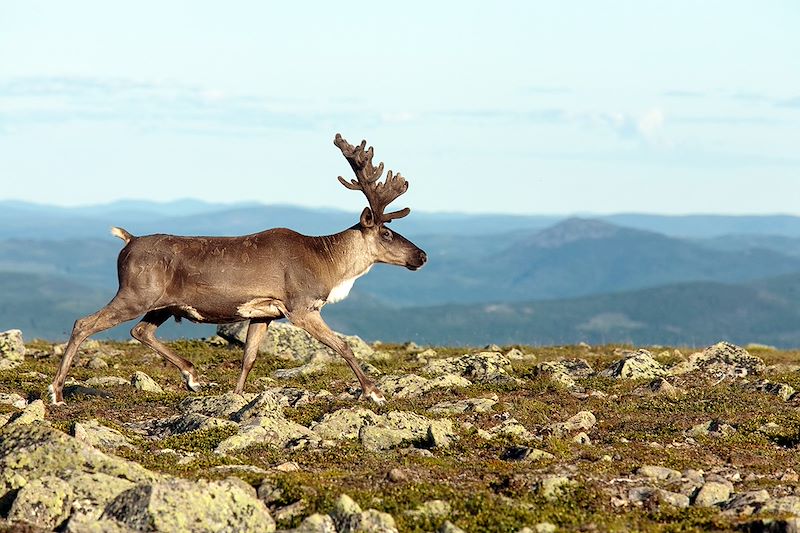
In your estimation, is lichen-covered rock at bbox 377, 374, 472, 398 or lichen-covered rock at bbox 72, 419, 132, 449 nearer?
lichen-covered rock at bbox 72, 419, 132, 449

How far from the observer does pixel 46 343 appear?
32.2 meters

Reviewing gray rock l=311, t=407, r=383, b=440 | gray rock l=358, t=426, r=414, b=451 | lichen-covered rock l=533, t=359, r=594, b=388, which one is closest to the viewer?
gray rock l=358, t=426, r=414, b=451

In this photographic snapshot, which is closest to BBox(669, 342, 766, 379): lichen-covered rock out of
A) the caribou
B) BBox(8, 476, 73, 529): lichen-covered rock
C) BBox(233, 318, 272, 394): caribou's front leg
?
the caribou

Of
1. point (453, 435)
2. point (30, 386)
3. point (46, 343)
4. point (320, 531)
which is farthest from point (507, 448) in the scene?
point (46, 343)

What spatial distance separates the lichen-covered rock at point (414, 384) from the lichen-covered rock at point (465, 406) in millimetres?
1461

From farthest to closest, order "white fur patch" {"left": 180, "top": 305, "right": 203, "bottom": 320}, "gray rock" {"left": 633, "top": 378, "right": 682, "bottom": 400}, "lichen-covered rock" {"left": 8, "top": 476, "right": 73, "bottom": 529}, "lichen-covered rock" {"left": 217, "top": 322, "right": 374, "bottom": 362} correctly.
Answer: "lichen-covered rock" {"left": 217, "top": 322, "right": 374, "bottom": 362} → "gray rock" {"left": 633, "top": 378, "right": 682, "bottom": 400} → "white fur patch" {"left": 180, "top": 305, "right": 203, "bottom": 320} → "lichen-covered rock" {"left": 8, "top": 476, "right": 73, "bottom": 529}

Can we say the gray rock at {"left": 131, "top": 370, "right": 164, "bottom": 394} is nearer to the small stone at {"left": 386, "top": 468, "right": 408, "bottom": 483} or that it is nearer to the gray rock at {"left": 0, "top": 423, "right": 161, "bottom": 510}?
the gray rock at {"left": 0, "top": 423, "right": 161, "bottom": 510}

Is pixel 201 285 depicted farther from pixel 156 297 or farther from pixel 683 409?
pixel 683 409

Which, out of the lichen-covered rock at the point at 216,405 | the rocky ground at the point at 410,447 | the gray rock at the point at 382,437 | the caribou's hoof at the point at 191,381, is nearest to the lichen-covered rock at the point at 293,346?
A: the rocky ground at the point at 410,447

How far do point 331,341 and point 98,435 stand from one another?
5.43m

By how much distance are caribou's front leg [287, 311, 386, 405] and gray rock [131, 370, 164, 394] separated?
3.22 metres

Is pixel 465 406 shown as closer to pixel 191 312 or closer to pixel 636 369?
pixel 191 312

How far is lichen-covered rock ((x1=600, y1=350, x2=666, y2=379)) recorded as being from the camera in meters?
24.5

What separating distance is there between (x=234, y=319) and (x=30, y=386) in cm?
446
